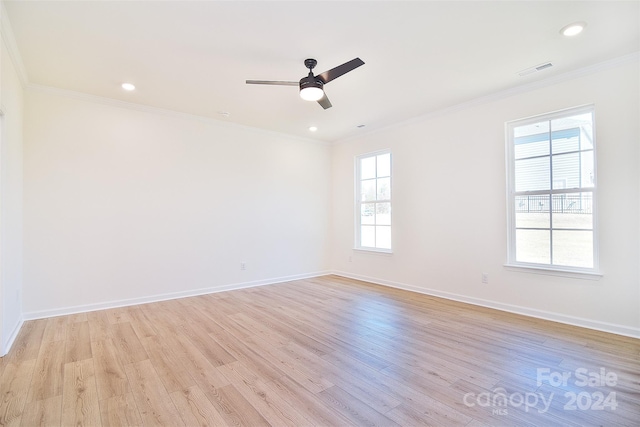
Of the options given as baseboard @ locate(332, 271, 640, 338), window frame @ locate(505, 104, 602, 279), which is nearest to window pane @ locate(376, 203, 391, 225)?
baseboard @ locate(332, 271, 640, 338)

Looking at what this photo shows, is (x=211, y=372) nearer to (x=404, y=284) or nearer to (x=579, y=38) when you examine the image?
(x=404, y=284)

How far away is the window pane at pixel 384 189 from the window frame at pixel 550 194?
6.38ft

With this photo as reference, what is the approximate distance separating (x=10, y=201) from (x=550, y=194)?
571cm

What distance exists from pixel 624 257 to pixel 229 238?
4.97 m

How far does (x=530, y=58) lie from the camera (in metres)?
3.02

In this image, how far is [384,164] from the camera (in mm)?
5504

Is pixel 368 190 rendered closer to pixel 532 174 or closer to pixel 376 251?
pixel 376 251

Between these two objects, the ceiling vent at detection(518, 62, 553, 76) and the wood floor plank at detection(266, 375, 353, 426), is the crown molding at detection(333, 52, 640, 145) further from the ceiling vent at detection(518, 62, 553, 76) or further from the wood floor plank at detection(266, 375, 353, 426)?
the wood floor plank at detection(266, 375, 353, 426)

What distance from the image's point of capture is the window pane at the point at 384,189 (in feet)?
17.8

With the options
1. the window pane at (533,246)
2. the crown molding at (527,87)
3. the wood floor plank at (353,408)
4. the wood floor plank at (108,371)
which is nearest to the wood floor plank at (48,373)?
the wood floor plank at (108,371)

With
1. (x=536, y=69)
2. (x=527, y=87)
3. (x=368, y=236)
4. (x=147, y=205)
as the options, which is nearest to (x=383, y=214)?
(x=368, y=236)

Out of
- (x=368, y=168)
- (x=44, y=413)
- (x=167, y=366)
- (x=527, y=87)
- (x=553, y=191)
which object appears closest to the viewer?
(x=44, y=413)

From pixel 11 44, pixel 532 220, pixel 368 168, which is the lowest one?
pixel 532 220

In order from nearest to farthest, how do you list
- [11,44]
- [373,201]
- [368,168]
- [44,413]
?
[44,413] → [11,44] → [373,201] → [368,168]
